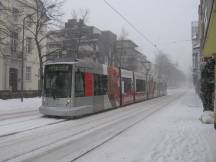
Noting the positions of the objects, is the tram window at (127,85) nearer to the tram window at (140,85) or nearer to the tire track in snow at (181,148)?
the tram window at (140,85)

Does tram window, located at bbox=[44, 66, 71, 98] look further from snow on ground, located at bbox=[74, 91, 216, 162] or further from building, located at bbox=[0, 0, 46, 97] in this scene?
building, located at bbox=[0, 0, 46, 97]

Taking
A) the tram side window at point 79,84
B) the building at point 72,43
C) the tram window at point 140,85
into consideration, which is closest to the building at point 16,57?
the building at point 72,43

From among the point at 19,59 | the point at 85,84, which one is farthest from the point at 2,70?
the point at 85,84

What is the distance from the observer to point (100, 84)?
22.0 metres

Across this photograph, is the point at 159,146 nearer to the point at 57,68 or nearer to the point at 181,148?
the point at 181,148

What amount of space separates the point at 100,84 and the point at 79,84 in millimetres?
3629

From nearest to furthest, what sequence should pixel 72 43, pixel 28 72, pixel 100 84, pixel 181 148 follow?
pixel 181 148, pixel 100 84, pixel 72 43, pixel 28 72

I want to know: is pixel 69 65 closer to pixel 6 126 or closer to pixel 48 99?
pixel 48 99

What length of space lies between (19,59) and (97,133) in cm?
3316

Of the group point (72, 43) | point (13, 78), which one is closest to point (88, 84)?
point (72, 43)

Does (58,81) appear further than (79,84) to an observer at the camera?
No

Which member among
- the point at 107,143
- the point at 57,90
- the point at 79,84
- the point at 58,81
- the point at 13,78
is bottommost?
the point at 107,143

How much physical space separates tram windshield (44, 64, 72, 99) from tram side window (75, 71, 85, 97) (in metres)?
0.43

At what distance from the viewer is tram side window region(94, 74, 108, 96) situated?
20984mm
